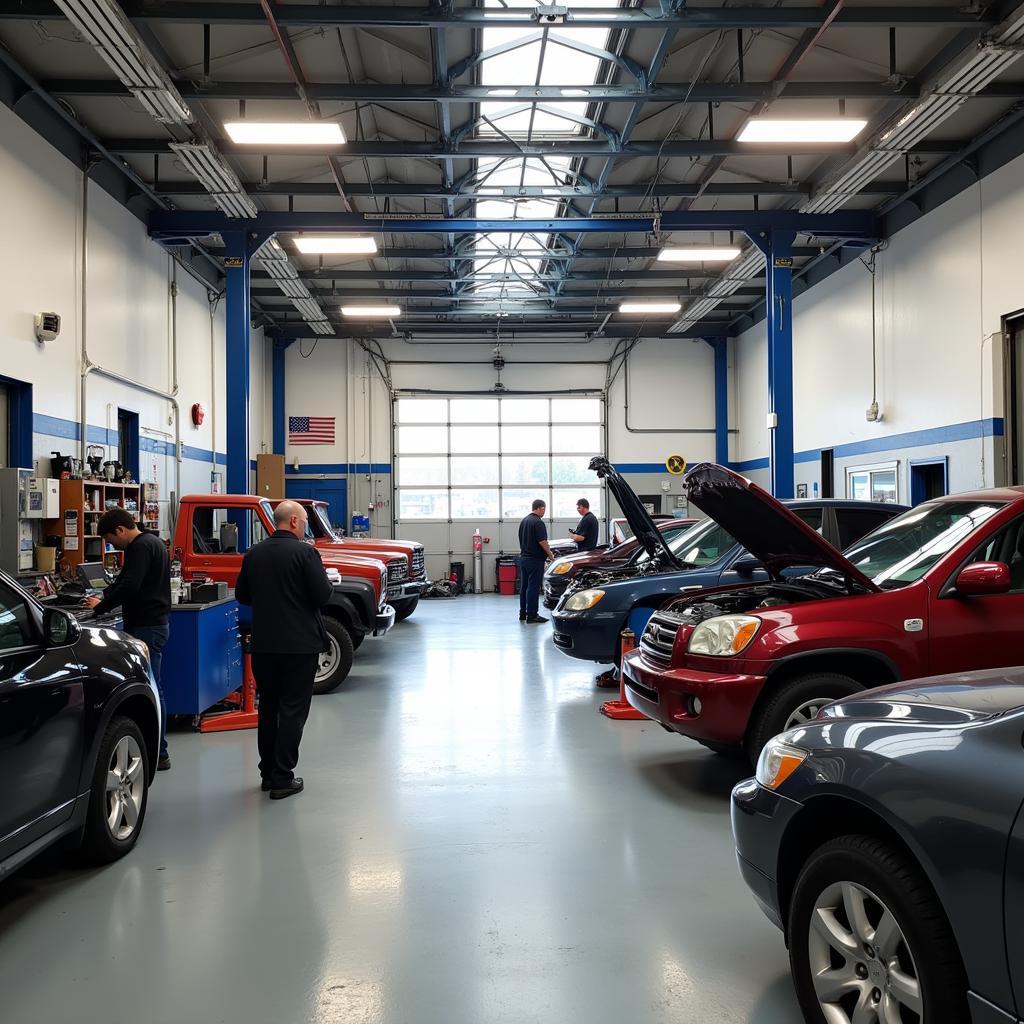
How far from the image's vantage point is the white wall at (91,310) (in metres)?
8.83

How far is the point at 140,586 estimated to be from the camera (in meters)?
5.12

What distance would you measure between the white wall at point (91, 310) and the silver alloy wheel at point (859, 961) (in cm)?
908

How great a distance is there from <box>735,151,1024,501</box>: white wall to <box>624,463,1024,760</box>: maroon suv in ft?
24.0

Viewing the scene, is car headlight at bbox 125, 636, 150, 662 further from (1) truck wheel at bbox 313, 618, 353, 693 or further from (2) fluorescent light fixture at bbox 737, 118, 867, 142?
(2) fluorescent light fixture at bbox 737, 118, 867, 142

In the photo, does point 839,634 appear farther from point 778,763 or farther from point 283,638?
point 283,638

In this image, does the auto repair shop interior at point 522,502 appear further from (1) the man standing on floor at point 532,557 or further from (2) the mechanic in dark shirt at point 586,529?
(2) the mechanic in dark shirt at point 586,529

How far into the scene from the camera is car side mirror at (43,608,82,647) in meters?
3.36

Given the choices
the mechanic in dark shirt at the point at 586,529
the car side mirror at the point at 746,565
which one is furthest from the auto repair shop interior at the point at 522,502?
the mechanic in dark shirt at the point at 586,529

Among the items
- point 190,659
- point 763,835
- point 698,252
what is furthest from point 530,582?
point 763,835

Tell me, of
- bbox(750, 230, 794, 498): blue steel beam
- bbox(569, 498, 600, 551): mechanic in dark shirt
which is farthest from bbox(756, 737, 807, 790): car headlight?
bbox(750, 230, 794, 498): blue steel beam

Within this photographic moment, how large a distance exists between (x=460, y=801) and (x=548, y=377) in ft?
56.2

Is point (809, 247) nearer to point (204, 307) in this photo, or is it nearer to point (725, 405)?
point (725, 405)

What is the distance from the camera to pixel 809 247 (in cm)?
1562

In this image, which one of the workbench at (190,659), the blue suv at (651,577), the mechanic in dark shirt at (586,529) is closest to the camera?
the workbench at (190,659)
